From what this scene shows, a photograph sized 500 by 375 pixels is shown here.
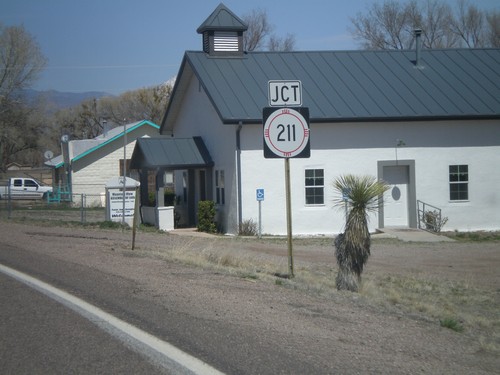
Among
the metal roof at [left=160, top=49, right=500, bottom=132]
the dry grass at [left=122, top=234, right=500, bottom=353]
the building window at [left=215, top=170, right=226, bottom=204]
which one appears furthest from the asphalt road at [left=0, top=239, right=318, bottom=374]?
the building window at [left=215, top=170, right=226, bottom=204]

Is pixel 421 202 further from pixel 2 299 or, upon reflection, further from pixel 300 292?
pixel 2 299

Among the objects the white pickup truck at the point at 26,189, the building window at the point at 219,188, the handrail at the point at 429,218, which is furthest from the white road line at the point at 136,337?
the white pickup truck at the point at 26,189

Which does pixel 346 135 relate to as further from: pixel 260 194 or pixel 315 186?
pixel 260 194

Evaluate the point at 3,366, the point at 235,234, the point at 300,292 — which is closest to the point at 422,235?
the point at 235,234

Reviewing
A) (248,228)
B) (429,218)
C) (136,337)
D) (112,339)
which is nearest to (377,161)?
(429,218)

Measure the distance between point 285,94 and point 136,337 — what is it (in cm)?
608

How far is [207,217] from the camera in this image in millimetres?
26656

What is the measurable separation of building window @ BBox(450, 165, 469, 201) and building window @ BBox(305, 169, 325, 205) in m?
5.12

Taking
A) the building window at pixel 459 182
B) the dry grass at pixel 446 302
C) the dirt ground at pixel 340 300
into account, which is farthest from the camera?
the building window at pixel 459 182

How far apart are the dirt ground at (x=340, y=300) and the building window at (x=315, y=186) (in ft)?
19.1

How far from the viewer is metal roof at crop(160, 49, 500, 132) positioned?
26.0m

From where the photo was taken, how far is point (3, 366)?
6.36 metres

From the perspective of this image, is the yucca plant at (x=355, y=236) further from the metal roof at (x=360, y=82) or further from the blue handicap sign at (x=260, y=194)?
the metal roof at (x=360, y=82)

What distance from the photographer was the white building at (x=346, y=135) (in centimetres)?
2558
